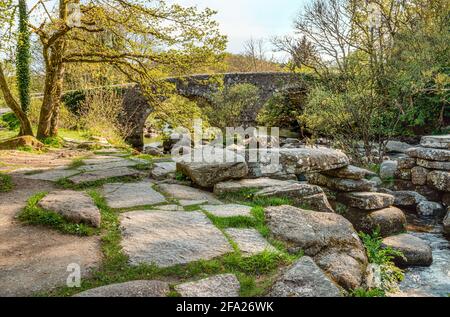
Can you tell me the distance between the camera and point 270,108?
22.2m

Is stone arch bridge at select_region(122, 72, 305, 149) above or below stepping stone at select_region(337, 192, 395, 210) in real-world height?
above

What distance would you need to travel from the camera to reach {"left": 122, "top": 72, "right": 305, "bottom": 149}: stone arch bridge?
18.5m

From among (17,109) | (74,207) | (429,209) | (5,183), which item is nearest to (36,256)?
(74,207)

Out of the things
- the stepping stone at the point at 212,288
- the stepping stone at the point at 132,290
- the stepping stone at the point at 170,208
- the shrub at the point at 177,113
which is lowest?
the stepping stone at the point at 212,288

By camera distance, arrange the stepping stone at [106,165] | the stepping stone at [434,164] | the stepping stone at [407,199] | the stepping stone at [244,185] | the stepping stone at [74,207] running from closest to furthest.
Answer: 1. the stepping stone at [74,207]
2. the stepping stone at [244,185]
3. the stepping stone at [106,165]
4. the stepping stone at [407,199]
5. the stepping stone at [434,164]

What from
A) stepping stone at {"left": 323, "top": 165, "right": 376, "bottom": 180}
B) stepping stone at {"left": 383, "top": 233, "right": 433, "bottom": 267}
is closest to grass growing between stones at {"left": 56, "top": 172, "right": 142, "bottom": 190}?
stepping stone at {"left": 323, "top": 165, "right": 376, "bottom": 180}

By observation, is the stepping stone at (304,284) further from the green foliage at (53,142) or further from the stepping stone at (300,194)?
the green foliage at (53,142)

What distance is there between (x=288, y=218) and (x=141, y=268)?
5.26 feet

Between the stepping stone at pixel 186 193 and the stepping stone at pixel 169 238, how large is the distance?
2.06 ft

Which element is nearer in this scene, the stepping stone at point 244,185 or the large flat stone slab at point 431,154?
the stepping stone at point 244,185

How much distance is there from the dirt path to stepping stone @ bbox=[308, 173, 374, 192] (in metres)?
3.95

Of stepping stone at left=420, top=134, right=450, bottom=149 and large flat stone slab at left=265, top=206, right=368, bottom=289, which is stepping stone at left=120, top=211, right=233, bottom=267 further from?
stepping stone at left=420, top=134, right=450, bottom=149

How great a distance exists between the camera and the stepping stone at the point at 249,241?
9.56 ft

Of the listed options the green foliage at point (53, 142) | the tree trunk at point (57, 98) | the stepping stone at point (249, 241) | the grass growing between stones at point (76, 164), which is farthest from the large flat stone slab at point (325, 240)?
the tree trunk at point (57, 98)
